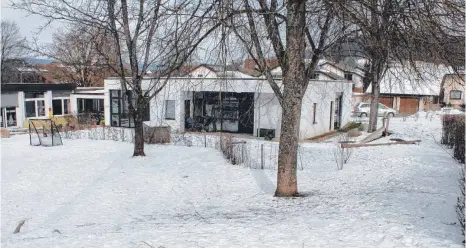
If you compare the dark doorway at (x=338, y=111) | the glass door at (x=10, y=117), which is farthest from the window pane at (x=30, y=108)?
the dark doorway at (x=338, y=111)

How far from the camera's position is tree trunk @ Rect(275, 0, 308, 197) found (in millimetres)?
7051

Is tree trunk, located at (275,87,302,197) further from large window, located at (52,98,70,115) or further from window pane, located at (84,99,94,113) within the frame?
large window, located at (52,98,70,115)

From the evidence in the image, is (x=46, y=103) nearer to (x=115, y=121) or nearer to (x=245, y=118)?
(x=115, y=121)

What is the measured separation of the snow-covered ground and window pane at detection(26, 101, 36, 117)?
2007 cm

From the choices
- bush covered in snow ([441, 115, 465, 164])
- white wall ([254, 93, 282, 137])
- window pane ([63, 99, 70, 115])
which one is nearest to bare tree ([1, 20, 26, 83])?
window pane ([63, 99, 70, 115])

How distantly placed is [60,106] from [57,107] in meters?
0.26

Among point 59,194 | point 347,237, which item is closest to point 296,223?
point 347,237

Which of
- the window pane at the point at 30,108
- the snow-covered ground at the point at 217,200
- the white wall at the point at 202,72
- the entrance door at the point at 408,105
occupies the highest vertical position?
the white wall at the point at 202,72

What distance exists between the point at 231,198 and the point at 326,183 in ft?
7.79

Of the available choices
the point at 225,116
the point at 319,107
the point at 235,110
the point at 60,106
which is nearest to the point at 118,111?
the point at 225,116

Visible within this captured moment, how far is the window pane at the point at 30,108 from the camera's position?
3225cm

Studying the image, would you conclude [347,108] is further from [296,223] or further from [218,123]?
[296,223]

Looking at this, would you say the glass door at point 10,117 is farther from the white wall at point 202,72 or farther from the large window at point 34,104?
the white wall at point 202,72

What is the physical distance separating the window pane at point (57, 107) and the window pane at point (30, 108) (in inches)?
69.4
